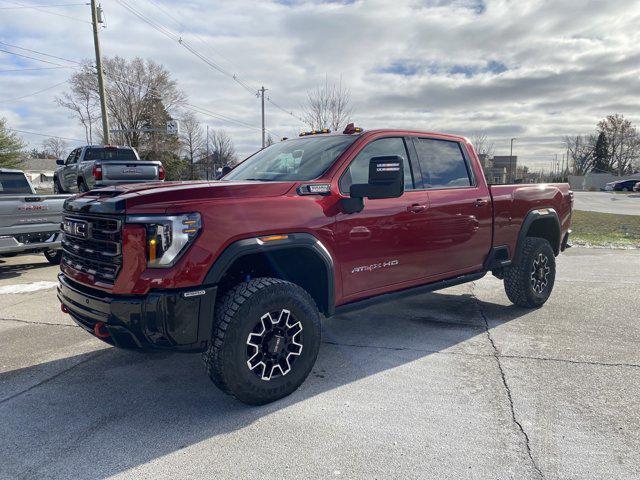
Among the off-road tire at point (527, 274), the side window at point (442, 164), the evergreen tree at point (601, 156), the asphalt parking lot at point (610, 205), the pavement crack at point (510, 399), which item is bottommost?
the pavement crack at point (510, 399)

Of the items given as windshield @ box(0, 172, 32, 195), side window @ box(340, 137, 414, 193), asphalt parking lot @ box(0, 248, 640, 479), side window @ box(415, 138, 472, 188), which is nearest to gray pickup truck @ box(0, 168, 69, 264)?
windshield @ box(0, 172, 32, 195)

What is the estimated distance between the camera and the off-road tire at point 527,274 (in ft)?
17.9

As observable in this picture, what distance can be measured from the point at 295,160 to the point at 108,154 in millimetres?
12104

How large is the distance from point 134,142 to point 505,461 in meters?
48.6

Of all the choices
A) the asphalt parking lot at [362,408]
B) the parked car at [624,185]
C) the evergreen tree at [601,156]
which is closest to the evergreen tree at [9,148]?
the asphalt parking lot at [362,408]

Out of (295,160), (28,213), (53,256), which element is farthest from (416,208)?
(53,256)

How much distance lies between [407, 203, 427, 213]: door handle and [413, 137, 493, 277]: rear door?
0.27 ft

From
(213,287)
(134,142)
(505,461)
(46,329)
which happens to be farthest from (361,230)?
(134,142)

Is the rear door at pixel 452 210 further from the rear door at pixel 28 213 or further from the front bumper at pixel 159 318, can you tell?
the rear door at pixel 28 213

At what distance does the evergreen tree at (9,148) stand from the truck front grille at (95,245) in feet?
155

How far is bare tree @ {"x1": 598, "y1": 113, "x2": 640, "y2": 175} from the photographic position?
275 ft

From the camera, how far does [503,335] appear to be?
15.6 feet

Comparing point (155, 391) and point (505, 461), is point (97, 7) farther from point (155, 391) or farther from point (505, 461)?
point (505, 461)

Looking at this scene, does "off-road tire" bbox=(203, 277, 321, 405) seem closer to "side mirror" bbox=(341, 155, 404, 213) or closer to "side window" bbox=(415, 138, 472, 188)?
"side mirror" bbox=(341, 155, 404, 213)
